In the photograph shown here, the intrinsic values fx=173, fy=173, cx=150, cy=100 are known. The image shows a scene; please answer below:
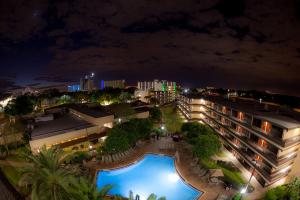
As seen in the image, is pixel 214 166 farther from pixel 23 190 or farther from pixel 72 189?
pixel 23 190

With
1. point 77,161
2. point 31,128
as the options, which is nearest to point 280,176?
point 77,161

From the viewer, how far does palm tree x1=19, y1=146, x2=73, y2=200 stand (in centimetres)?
1350

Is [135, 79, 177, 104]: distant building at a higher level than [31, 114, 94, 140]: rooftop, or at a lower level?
higher

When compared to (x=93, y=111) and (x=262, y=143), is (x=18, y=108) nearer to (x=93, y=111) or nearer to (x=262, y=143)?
(x=93, y=111)

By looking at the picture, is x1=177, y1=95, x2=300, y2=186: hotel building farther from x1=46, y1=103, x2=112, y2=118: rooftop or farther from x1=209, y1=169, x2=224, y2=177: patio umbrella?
x1=46, y1=103, x2=112, y2=118: rooftop

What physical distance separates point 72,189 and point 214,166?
60.5 ft

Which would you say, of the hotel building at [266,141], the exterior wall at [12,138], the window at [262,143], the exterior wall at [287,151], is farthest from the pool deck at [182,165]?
the exterior wall at [12,138]

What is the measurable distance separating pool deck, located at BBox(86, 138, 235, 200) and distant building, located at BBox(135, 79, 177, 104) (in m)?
63.0

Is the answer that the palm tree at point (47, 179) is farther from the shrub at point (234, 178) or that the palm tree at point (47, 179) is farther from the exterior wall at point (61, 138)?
the shrub at point (234, 178)

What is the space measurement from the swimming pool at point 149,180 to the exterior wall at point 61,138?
9.00 metres

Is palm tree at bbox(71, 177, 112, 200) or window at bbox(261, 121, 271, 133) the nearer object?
palm tree at bbox(71, 177, 112, 200)

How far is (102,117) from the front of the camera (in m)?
34.5

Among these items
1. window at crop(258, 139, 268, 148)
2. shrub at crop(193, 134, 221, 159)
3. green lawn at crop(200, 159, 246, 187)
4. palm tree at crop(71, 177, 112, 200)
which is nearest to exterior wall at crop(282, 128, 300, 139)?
window at crop(258, 139, 268, 148)

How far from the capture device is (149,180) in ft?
79.0
